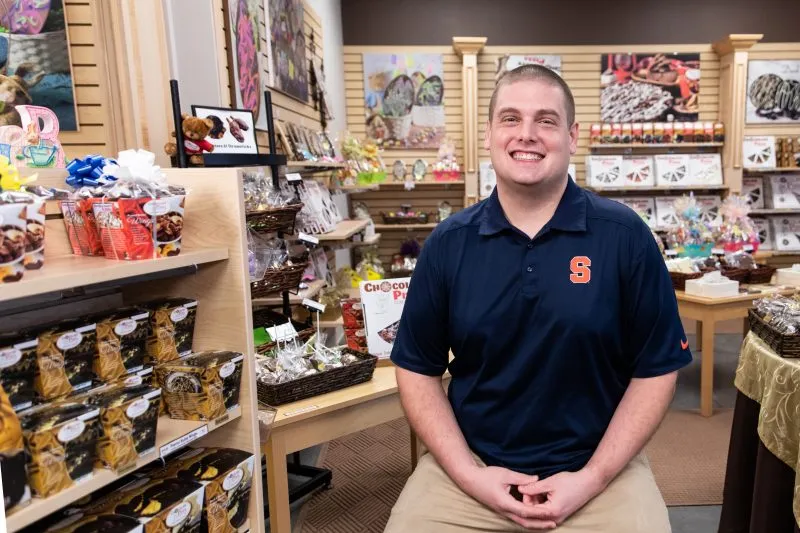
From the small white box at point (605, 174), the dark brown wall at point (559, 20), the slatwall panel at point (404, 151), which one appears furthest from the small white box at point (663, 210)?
the slatwall panel at point (404, 151)

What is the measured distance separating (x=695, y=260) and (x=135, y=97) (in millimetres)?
3593

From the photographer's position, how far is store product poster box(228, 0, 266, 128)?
291 centimetres

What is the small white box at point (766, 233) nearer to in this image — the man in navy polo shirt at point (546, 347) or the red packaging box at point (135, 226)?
the man in navy polo shirt at point (546, 347)

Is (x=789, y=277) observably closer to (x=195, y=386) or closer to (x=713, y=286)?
(x=713, y=286)

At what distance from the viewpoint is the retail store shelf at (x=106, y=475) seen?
3.42ft

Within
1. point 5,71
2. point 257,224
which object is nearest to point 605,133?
point 257,224

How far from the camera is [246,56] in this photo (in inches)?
122

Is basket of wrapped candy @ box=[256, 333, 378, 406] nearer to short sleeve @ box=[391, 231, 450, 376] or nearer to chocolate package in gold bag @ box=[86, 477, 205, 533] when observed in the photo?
short sleeve @ box=[391, 231, 450, 376]

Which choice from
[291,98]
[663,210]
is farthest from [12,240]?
[663,210]

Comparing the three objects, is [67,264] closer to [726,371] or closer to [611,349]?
[611,349]

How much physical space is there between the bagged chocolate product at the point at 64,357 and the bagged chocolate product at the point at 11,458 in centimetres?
20

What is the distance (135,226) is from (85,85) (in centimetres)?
111

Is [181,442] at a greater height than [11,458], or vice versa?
[11,458]

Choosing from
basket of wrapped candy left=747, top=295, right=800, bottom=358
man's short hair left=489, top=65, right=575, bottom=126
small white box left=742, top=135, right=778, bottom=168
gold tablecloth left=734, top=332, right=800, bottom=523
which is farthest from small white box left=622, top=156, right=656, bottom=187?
man's short hair left=489, top=65, right=575, bottom=126
